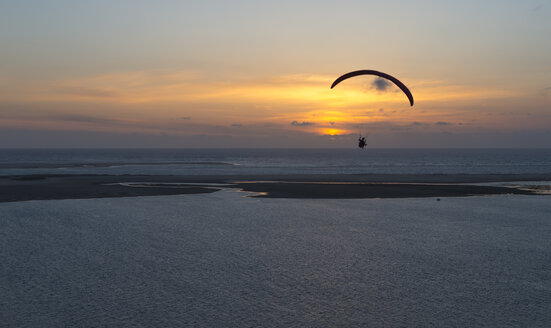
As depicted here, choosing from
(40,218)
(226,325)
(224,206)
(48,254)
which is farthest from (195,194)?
(226,325)

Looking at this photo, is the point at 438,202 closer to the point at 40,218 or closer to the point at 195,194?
the point at 195,194

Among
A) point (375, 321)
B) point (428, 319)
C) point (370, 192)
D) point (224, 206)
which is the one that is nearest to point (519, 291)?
point (428, 319)

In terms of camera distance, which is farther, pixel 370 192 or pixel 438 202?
pixel 370 192

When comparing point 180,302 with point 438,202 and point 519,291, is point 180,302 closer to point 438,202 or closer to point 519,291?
point 519,291

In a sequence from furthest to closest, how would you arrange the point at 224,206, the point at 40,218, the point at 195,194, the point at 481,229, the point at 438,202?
the point at 195,194 < the point at 438,202 < the point at 224,206 < the point at 40,218 < the point at 481,229

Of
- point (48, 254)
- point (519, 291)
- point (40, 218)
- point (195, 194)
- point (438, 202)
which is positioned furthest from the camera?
point (195, 194)

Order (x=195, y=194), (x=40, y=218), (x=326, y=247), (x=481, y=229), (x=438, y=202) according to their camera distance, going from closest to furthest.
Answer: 1. (x=326, y=247)
2. (x=481, y=229)
3. (x=40, y=218)
4. (x=438, y=202)
5. (x=195, y=194)
